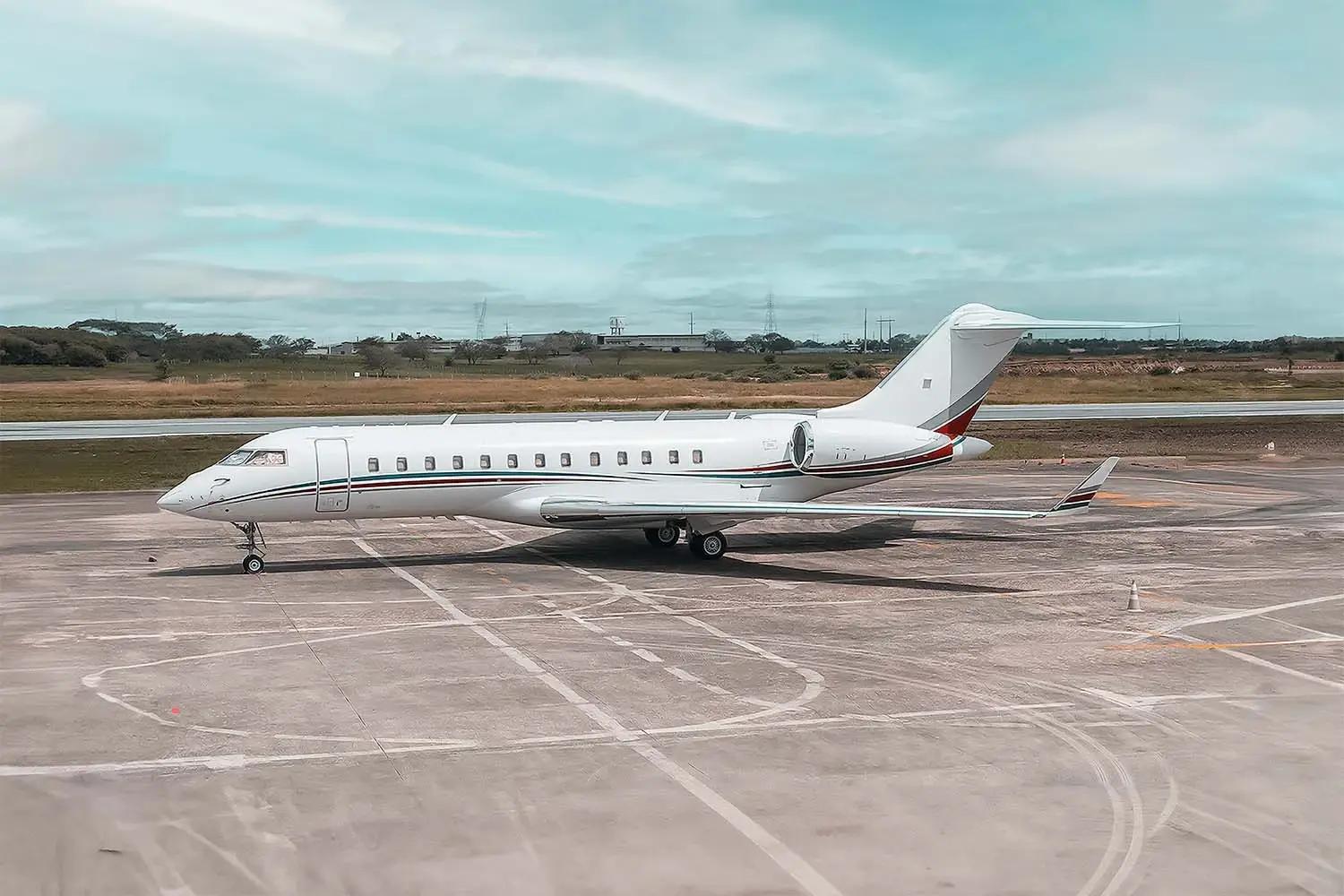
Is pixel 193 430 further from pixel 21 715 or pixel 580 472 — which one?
pixel 21 715

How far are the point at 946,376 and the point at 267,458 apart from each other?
15744 millimetres

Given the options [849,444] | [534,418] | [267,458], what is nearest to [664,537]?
[849,444]

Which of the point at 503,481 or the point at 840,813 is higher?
the point at 503,481

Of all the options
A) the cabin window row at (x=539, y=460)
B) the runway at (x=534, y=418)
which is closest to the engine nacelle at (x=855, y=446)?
the cabin window row at (x=539, y=460)

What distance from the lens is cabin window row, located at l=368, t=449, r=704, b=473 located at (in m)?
25.7

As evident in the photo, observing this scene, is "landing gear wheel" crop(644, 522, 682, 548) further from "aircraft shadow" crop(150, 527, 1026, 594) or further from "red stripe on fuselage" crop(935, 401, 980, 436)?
"red stripe on fuselage" crop(935, 401, 980, 436)

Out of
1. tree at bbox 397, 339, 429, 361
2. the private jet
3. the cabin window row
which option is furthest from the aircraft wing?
tree at bbox 397, 339, 429, 361

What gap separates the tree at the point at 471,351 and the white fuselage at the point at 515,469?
9632cm

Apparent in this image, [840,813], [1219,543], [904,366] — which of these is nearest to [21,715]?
[840,813]

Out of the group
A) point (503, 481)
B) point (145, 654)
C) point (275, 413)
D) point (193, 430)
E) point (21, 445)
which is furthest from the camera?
point (275, 413)

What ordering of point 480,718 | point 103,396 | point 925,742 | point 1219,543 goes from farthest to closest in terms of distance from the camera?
1. point 103,396
2. point 1219,543
3. point 480,718
4. point 925,742

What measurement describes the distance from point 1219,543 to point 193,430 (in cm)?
4552

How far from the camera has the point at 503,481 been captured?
26.2 m

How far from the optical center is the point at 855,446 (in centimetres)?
2805
